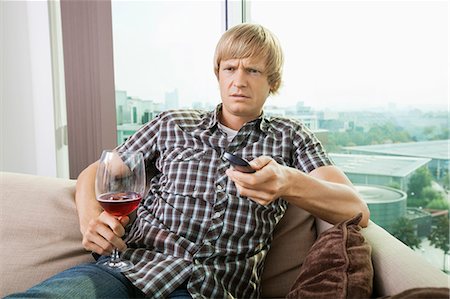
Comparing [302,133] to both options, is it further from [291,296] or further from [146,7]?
[146,7]

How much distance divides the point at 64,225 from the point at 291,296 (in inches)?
33.2

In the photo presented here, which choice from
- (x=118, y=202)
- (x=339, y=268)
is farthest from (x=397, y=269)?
(x=118, y=202)

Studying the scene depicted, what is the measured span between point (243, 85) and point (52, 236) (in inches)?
33.7

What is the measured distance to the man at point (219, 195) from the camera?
1275 mm

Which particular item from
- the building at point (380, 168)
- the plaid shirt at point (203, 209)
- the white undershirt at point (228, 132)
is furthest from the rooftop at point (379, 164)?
the white undershirt at point (228, 132)

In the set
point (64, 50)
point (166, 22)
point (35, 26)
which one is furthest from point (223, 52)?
point (35, 26)

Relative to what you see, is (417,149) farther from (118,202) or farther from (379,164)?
(118,202)

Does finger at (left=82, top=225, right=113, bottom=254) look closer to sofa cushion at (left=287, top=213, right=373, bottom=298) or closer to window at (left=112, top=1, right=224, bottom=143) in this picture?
sofa cushion at (left=287, top=213, right=373, bottom=298)

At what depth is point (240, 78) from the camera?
5.23 feet

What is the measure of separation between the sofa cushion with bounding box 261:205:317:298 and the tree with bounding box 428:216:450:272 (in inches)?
35.2

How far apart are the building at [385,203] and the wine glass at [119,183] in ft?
4.60

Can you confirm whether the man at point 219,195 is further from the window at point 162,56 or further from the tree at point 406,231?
the window at point 162,56

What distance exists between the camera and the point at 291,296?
1.17m

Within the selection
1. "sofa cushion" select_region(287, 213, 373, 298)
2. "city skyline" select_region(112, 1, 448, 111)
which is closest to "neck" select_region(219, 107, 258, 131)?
"city skyline" select_region(112, 1, 448, 111)
